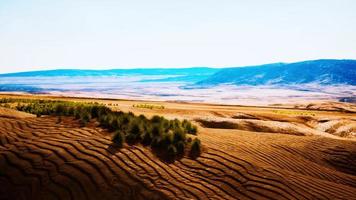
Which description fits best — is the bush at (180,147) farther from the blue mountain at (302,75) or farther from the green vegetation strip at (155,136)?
the blue mountain at (302,75)

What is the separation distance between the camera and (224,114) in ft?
84.7

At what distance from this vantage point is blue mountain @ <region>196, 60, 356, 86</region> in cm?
16654

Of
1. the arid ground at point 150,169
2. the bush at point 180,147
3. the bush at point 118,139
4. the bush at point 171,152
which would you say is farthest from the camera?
the bush at point 118,139

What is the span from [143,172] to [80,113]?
16.4 ft

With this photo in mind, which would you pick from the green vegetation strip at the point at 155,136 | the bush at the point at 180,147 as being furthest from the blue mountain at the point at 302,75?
the bush at the point at 180,147

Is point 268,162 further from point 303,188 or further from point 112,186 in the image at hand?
point 112,186

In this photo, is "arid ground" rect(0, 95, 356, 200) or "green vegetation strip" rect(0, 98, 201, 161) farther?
"green vegetation strip" rect(0, 98, 201, 161)

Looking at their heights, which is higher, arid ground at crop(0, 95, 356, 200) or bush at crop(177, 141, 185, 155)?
bush at crop(177, 141, 185, 155)

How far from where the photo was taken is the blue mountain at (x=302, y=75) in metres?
167

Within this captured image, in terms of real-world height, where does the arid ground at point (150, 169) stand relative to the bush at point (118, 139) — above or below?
below

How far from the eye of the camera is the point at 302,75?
179 metres

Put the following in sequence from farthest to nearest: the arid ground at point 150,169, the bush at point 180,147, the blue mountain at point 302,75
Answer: the blue mountain at point 302,75, the bush at point 180,147, the arid ground at point 150,169

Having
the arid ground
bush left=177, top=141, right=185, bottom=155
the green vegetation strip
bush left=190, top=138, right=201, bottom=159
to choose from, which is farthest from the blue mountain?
bush left=177, top=141, right=185, bottom=155

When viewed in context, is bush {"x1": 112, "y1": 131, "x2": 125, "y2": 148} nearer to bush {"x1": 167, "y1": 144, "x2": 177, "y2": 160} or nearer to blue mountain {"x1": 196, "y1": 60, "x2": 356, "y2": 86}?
bush {"x1": 167, "y1": 144, "x2": 177, "y2": 160}
